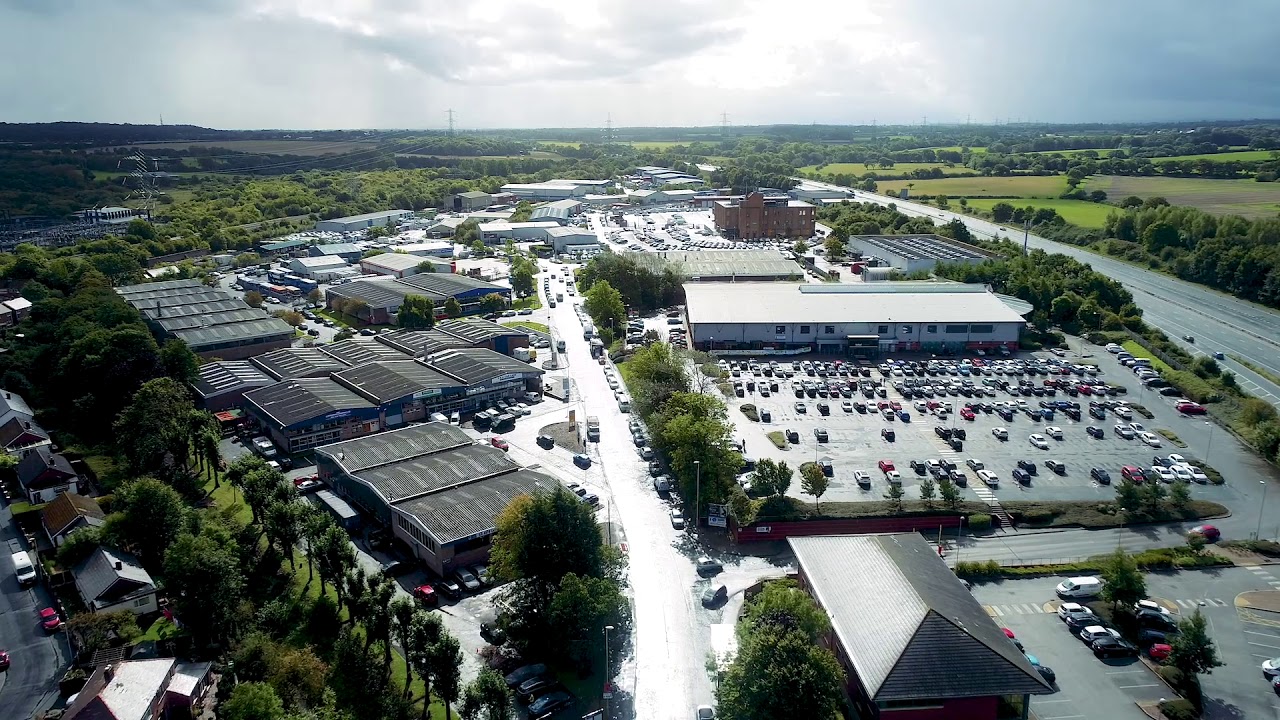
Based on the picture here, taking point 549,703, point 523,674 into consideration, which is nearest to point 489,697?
point 549,703

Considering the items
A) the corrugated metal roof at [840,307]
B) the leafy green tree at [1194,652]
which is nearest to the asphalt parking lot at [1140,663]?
the leafy green tree at [1194,652]

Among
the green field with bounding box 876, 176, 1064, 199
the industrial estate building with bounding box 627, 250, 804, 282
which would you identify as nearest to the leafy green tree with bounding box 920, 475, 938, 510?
the industrial estate building with bounding box 627, 250, 804, 282

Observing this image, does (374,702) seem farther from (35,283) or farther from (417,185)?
(417,185)

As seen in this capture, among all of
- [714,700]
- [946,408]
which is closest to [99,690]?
[714,700]

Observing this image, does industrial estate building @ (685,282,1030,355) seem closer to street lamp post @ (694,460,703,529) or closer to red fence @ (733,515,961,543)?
street lamp post @ (694,460,703,529)

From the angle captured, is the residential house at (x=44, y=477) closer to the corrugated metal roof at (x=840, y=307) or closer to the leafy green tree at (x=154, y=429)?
the leafy green tree at (x=154, y=429)

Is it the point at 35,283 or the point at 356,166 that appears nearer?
the point at 35,283
